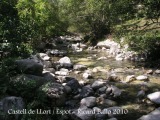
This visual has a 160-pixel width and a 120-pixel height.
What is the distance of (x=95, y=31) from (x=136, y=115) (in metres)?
22.8

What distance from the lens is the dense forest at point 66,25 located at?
36.6 ft

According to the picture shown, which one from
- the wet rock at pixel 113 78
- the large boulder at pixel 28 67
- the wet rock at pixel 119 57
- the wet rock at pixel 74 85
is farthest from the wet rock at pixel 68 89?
the wet rock at pixel 119 57

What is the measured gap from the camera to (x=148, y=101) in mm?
11258

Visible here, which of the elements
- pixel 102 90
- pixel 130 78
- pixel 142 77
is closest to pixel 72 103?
pixel 102 90

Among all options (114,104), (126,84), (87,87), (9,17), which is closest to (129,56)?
(126,84)

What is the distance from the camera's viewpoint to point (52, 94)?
10.5 meters

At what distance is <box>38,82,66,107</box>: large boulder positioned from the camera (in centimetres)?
1010

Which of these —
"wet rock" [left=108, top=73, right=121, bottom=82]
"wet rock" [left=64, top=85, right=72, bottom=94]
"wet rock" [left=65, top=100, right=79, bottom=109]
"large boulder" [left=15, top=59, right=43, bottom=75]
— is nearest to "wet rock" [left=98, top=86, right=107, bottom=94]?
"wet rock" [left=64, top=85, right=72, bottom=94]

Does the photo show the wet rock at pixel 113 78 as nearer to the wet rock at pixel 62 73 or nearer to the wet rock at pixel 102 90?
the wet rock at pixel 102 90

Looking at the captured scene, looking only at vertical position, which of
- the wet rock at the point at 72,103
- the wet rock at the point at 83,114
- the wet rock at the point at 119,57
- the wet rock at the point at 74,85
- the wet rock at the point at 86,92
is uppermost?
the wet rock at the point at 119,57

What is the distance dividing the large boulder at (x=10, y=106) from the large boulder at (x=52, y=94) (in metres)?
1.00

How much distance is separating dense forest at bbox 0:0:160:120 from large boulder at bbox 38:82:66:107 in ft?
0.45

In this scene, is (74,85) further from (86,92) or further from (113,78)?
(113,78)

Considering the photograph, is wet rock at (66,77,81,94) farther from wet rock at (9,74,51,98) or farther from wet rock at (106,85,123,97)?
wet rock at (9,74,51,98)
